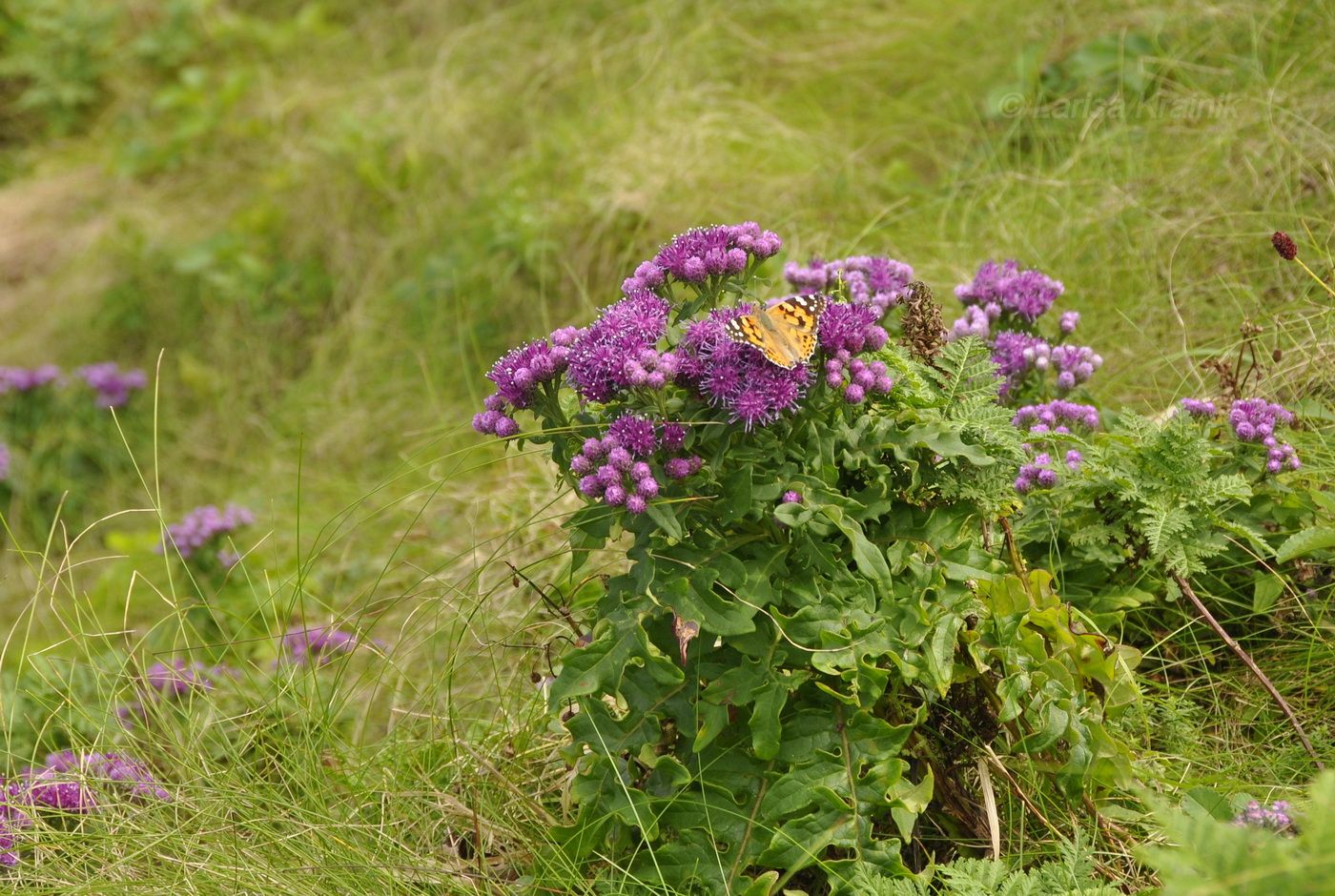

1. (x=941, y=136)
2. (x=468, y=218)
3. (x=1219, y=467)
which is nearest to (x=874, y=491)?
(x=1219, y=467)

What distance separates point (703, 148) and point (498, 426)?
3198 millimetres

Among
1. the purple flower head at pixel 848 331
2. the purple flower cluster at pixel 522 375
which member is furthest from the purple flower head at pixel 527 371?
the purple flower head at pixel 848 331

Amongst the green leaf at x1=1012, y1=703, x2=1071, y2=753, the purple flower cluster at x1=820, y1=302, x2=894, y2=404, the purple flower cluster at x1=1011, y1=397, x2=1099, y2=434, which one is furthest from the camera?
the purple flower cluster at x1=1011, y1=397, x2=1099, y2=434

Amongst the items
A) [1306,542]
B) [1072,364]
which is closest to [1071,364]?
[1072,364]

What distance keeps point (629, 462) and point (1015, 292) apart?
128 cm

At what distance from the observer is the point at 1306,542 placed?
2455 millimetres

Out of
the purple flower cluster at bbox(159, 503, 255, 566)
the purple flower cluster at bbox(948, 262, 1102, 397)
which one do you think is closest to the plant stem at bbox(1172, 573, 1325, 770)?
the purple flower cluster at bbox(948, 262, 1102, 397)

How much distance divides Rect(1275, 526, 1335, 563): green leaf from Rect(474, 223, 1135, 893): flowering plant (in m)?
0.45

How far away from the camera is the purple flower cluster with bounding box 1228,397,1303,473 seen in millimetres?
2533

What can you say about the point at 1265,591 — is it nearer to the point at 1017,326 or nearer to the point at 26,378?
the point at 1017,326

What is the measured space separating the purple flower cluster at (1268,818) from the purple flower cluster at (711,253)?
116 centimetres

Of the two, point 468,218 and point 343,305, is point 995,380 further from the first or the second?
point 343,305

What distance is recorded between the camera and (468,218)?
5.73 m

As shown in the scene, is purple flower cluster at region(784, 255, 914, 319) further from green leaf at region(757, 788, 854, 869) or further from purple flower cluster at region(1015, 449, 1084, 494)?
green leaf at region(757, 788, 854, 869)
